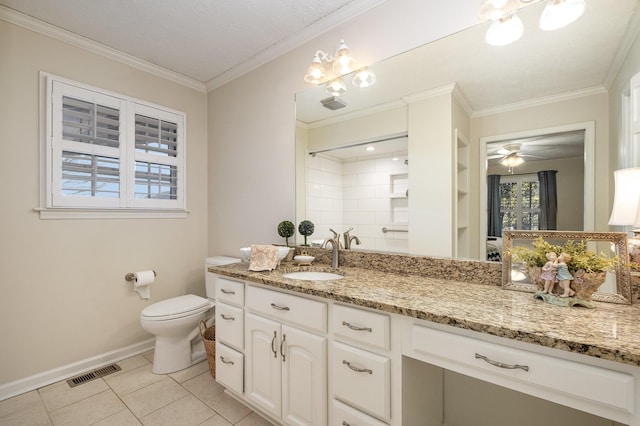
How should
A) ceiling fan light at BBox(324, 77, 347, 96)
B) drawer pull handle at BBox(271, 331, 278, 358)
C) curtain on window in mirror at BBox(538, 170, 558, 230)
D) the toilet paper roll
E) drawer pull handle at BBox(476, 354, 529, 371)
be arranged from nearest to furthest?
drawer pull handle at BBox(476, 354, 529, 371), curtain on window in mirror at BBox(538, 170, 558, 230), drawer pull handle at BBox(271, 331, 278, 358), ceiling fan light at BBox(324, 77, 347, 96), the toilet paper roll

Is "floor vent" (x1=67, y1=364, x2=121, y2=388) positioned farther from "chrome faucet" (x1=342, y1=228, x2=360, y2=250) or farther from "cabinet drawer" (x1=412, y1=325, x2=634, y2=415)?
"cabinet drawer" (x1=412, y1=325, x2=634, y2=415)

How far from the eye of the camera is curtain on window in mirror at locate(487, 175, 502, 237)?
139 cm

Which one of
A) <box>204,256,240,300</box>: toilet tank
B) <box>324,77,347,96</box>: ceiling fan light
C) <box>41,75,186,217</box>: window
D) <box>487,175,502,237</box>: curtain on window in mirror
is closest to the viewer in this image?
<box>487,175,502,237</box>: curtain on window in mirror

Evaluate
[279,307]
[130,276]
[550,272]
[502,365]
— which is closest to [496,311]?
[502,365]

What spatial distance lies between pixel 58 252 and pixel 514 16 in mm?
3146

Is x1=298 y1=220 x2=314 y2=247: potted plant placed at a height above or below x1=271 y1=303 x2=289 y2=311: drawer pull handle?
above

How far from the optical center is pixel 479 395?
4.67 ft

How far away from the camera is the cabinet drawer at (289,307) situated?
1.33m

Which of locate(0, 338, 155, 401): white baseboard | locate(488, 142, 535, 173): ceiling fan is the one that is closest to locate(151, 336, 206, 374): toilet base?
locate(0, 338, 155, 401): white baseboard

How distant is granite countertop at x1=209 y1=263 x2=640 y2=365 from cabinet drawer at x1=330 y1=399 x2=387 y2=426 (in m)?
0.46

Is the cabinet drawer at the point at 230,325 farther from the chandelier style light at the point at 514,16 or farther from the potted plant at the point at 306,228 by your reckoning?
the chandelier style light at the point at 514,16

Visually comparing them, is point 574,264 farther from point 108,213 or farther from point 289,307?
point 108,213

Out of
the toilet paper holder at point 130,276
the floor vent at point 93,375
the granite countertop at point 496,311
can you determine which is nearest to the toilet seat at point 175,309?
the toilet paper holder at point 130,276

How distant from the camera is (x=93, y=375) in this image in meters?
2.17
